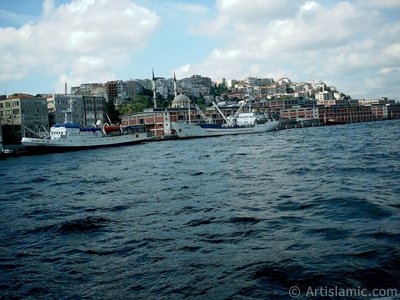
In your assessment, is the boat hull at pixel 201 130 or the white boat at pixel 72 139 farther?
the boat hull at pixel 201 130

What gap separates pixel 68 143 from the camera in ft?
218

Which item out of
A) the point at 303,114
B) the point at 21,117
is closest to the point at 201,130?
the point at 21,117

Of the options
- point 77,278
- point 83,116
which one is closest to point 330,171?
point 77,278

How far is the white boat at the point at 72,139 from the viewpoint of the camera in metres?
64.2

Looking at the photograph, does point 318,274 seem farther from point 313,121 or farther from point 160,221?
point 313,121

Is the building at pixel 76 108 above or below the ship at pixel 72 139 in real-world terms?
above

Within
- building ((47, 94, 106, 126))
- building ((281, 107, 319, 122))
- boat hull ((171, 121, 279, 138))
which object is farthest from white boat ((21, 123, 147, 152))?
building ((281, 107, 319, 122))

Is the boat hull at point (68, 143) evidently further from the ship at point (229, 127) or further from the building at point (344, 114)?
the building at point (344, 114)

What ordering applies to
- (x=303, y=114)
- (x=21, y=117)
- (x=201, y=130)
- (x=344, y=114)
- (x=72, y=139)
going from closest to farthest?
(x=72, y=139) → (x=21, y=117) → (x=201, y=130) → (x=303, y=114) → (x=344, y=114)

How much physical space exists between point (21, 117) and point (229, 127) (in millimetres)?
48919

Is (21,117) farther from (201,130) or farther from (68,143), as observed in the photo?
(201,130)

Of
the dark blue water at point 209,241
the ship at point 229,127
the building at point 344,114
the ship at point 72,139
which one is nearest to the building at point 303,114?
the building at point 344,114

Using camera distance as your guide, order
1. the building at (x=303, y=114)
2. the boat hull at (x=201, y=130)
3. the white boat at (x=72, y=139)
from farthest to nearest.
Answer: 1. the building at (x=303, y=114)
2. the boat hull at (x=201, y=130)
3. the white boat at (x=72, y=139)

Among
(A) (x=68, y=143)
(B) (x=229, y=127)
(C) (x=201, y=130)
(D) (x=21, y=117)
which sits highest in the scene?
(D) (x=21, y=117)
